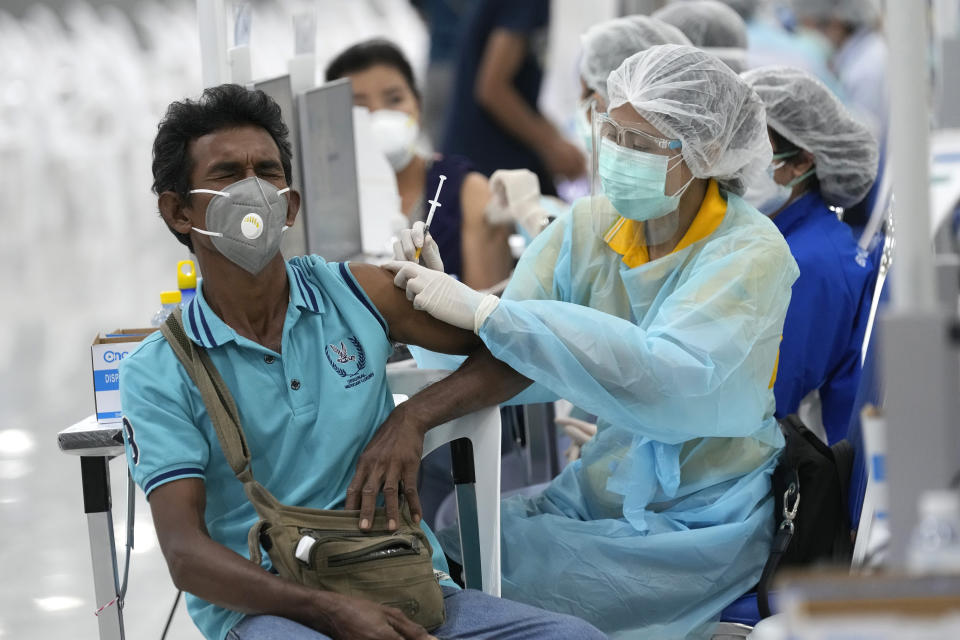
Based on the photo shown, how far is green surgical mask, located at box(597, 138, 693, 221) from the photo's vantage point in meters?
2.26

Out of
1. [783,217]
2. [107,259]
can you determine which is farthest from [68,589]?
[107,259]

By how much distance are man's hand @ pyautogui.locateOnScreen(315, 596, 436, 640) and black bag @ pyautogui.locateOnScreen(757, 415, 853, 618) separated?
27.8 inches

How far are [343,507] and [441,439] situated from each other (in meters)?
0.25

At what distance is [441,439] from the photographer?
2115mm

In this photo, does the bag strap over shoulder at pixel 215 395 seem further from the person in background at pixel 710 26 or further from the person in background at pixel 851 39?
the person in background at pixel 851 39

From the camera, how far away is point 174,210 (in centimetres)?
195

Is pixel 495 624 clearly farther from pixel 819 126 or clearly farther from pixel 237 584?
pixel 819 126

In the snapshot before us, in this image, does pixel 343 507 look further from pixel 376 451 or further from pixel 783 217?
pixel 783 217

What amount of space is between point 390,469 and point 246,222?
0.44 metres

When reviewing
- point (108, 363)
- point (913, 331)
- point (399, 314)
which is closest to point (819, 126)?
point (399, 314)

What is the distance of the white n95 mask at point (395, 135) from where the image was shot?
13.3 feet

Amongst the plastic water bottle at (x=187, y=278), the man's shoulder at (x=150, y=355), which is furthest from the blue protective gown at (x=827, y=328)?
the man's shoulder at (x=150, y=355)

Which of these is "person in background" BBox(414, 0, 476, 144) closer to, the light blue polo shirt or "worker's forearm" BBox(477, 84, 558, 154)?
"worker's forearm" BBox(477, 84, 558, 154)

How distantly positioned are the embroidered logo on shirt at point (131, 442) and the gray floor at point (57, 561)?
1.42 metres
